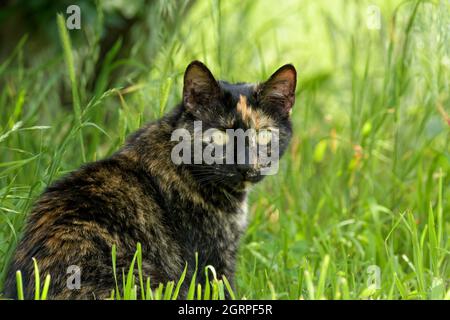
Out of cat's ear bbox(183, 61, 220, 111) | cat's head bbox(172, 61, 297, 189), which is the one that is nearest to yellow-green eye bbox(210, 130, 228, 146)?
cat's head bbox(172, 61, 297, 189)

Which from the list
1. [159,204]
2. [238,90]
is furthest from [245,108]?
[159,204]

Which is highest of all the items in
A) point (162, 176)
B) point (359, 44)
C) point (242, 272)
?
point (359, 44)

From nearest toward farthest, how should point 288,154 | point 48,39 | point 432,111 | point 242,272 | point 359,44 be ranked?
point 242,272
point 432,111
point 288,154
point 359,44
point 48,39

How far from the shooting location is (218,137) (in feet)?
11.7

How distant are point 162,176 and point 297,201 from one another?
124 centimetres

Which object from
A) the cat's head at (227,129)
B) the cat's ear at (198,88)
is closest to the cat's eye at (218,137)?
the cat's head at (227,129)

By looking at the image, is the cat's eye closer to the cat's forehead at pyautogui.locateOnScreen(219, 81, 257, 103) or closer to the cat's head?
the cat's head

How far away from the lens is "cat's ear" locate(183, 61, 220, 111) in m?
3.51

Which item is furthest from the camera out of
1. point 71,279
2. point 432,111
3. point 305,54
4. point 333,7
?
point 333,7

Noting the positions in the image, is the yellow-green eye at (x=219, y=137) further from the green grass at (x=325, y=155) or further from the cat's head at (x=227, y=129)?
the green grass at (x=325, y=155)

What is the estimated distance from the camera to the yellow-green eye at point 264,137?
362cm

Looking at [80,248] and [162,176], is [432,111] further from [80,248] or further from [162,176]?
[80,248]

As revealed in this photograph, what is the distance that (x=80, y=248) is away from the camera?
3.00 meters
